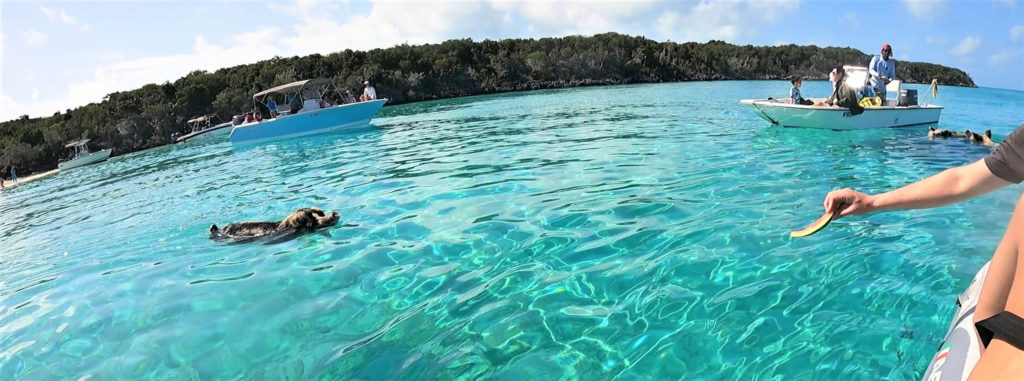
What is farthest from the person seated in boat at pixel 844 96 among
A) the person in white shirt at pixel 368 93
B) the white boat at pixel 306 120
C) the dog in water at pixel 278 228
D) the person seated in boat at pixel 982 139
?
the person in white shirt at pixel 368 93

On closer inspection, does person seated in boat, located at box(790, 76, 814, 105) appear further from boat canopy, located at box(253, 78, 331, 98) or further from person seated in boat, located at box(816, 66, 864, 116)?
boat canopy, located at box(253, 78, 331, 98)

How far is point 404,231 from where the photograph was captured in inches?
264

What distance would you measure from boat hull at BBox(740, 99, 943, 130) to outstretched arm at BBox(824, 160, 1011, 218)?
12469mm

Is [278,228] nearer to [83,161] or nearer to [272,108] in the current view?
[272,108]

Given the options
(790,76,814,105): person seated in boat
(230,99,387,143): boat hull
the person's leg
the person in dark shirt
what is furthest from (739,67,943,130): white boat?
(230,99,387,143): boat hull

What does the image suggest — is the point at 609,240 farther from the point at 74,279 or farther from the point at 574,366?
the point at 74,279

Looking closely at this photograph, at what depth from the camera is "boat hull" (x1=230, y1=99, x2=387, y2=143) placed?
23.9 meters

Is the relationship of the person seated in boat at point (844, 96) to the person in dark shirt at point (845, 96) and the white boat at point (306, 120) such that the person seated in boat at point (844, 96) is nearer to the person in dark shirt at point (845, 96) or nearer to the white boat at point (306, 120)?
the person in dark shirt at point (845, 96)

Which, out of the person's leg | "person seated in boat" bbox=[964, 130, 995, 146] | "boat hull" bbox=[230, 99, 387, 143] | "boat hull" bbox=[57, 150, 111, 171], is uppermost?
"boat hull" bbox=[230, 99, 387, 143]

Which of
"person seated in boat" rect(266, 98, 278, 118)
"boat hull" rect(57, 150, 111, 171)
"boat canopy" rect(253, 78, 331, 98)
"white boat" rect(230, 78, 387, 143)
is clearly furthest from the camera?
"boat hull" rect(57, 150, 111, 171)

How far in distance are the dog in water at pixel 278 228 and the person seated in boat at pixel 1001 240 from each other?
629 centimetres

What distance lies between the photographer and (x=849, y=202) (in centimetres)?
225

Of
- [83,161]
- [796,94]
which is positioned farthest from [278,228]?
[83,161]

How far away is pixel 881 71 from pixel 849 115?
2008 millimetres
